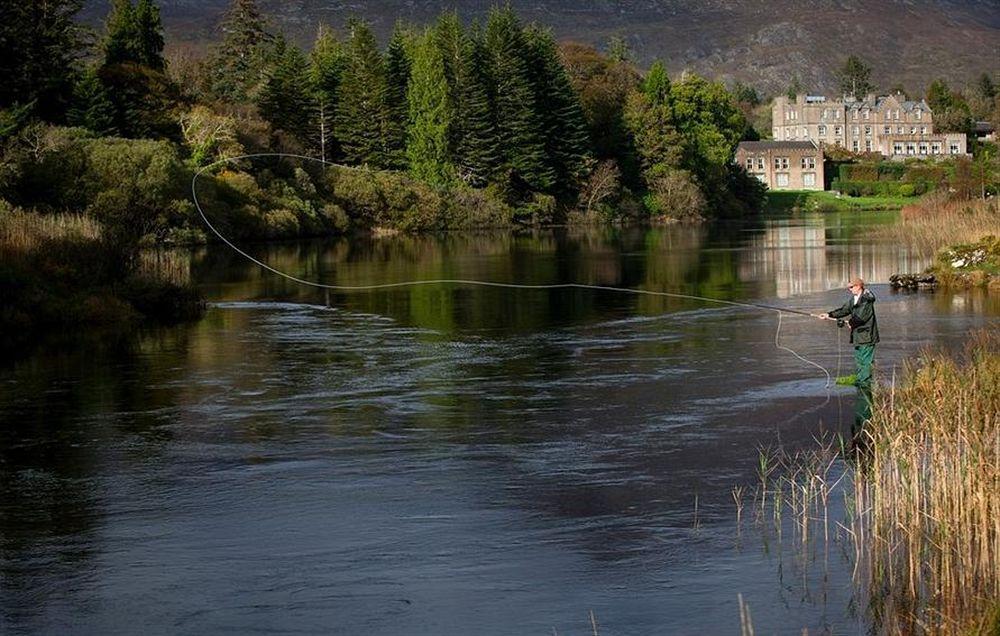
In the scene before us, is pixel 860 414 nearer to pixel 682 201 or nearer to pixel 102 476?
pixel 102 476

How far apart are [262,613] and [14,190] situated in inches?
1601

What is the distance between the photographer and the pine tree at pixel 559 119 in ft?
334

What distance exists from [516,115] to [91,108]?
35.6 meters

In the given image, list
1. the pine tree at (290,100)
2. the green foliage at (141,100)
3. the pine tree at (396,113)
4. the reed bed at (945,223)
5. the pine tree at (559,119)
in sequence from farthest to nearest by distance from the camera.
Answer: the pine tree at (559,119)
the pine tree at (396,113)
the pine tree at (290,100)
the green foliage at (141,100)
the reed bed at (945,223)

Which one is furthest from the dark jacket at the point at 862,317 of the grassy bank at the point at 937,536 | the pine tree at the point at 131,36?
the pine tree at the point at 131,36

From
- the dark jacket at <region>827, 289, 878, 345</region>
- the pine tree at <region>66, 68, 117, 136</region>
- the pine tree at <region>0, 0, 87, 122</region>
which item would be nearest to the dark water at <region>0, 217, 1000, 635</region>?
the dark jacket at <region>827, 289, 878, 345</region>

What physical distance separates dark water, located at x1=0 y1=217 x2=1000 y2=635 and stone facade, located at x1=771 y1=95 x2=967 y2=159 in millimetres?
144177

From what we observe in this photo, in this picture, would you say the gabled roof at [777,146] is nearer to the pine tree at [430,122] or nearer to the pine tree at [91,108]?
the pine tree at [430,122]

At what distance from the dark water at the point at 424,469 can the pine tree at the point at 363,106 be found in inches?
2480

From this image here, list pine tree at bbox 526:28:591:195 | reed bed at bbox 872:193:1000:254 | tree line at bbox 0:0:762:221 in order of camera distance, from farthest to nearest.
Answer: pine tree at bbox 526:28:591:195
tree line at bbox 0:0:762:221
reed bed at bbox 872:193:1000:254

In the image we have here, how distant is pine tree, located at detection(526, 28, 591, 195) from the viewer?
101875mm

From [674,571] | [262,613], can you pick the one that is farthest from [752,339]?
[262,613]

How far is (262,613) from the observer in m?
11.6

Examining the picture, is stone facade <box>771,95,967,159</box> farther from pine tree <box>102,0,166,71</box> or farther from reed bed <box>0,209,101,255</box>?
reed bed <box>0,209,101,255</box>
